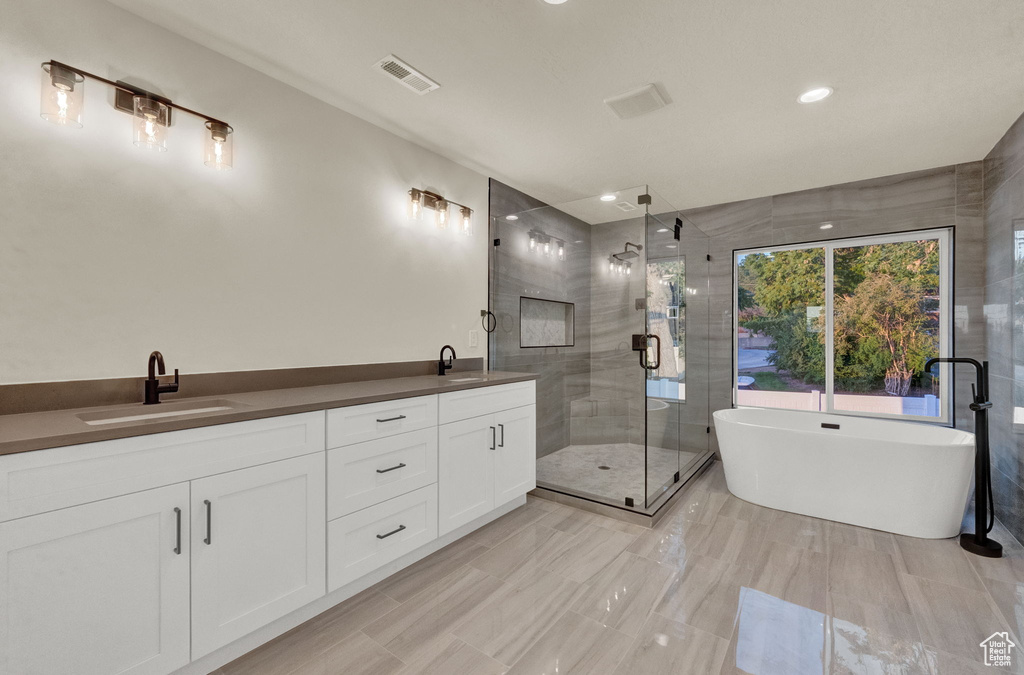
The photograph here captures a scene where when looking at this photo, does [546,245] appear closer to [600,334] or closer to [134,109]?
[600,334]

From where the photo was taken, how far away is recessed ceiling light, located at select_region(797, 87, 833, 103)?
2221 millimetres

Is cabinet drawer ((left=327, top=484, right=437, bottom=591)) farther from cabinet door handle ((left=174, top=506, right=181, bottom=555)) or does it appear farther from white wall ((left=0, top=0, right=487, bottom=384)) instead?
white wall ((left=0, top=0, right=487, bottom=384))

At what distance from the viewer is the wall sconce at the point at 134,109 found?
1501mm

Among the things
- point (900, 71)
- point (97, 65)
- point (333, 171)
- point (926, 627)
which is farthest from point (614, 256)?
point (97, 65)

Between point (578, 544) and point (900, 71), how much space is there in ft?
9.56

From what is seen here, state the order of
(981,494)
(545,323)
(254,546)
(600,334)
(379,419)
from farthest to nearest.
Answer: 1. (545,323)
2. (600,334)
3. (981,494)
4. (379,419)
5. (254,546)

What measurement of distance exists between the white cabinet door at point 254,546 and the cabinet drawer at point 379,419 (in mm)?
128

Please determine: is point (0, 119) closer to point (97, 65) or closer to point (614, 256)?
point (97, 65)

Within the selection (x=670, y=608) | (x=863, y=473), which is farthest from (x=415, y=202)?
(x=863, y=473)

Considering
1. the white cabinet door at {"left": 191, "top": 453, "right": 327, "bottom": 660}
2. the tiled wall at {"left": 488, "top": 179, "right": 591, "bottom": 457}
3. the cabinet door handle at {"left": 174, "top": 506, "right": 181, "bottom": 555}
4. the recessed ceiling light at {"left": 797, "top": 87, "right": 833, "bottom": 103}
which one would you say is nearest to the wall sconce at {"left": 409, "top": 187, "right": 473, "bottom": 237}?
the tiled wall at {"left": 488, "top": 179, "right": 591, "bottom": 457}

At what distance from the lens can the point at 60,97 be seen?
151 cm

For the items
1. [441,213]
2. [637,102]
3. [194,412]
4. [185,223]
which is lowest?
[194,412]

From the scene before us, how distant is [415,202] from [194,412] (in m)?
1.80

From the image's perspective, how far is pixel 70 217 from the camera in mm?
1582
